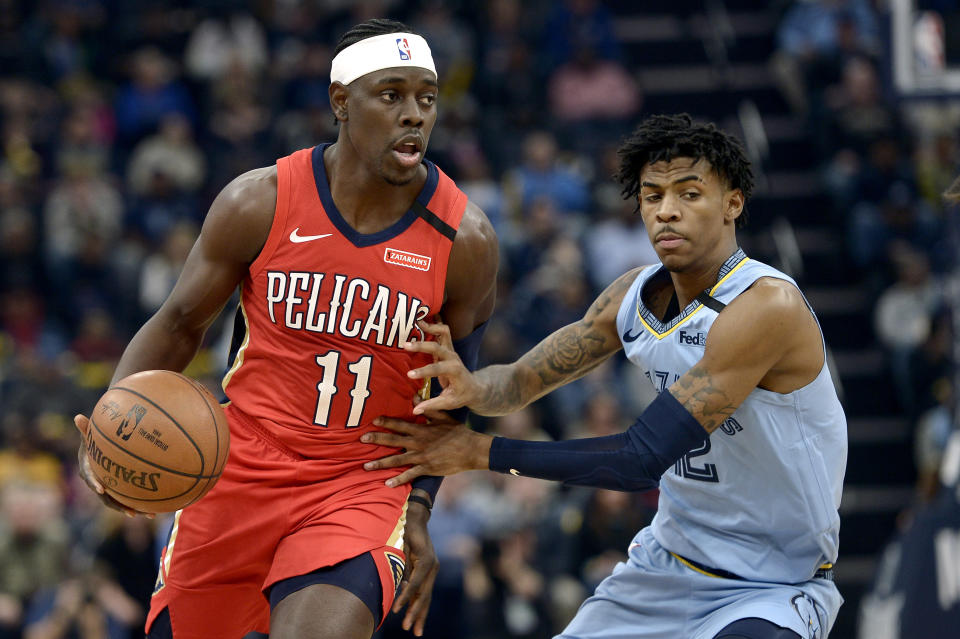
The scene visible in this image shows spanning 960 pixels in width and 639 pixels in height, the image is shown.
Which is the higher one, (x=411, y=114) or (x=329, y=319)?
(x=411, y=114)

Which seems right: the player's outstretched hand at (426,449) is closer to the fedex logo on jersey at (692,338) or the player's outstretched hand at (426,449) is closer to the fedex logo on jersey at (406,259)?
the fedex logo on jersey at (406,259)

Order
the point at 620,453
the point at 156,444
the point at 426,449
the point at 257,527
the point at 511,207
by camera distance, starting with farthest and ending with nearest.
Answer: the point at 511,207, the point at 426,449, the point at 257,527, the point at 620,453, the point at 156,444

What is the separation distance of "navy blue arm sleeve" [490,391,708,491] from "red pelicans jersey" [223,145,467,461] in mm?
477

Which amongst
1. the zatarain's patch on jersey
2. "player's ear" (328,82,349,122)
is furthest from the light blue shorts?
"player's ear" (328,82,349,122)

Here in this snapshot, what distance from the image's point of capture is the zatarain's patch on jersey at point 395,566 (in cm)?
418

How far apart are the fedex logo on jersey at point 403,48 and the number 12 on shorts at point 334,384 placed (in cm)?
101

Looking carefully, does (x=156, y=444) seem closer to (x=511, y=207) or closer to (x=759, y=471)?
(x=759, y=471)

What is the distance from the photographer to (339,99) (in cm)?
441

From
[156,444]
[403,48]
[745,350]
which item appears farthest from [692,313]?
[156,444]

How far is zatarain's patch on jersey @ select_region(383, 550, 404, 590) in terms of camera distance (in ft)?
13.7

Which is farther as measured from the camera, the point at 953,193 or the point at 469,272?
the point at 953,193

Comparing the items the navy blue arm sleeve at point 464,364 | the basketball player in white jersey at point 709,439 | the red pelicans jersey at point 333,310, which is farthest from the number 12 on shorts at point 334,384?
the navy blue arm sleeve at point 464,364

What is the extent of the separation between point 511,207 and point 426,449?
7395mm

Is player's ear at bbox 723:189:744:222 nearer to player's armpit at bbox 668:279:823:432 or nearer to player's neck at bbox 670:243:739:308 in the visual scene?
player's neck at bbox 670:243:739:308
